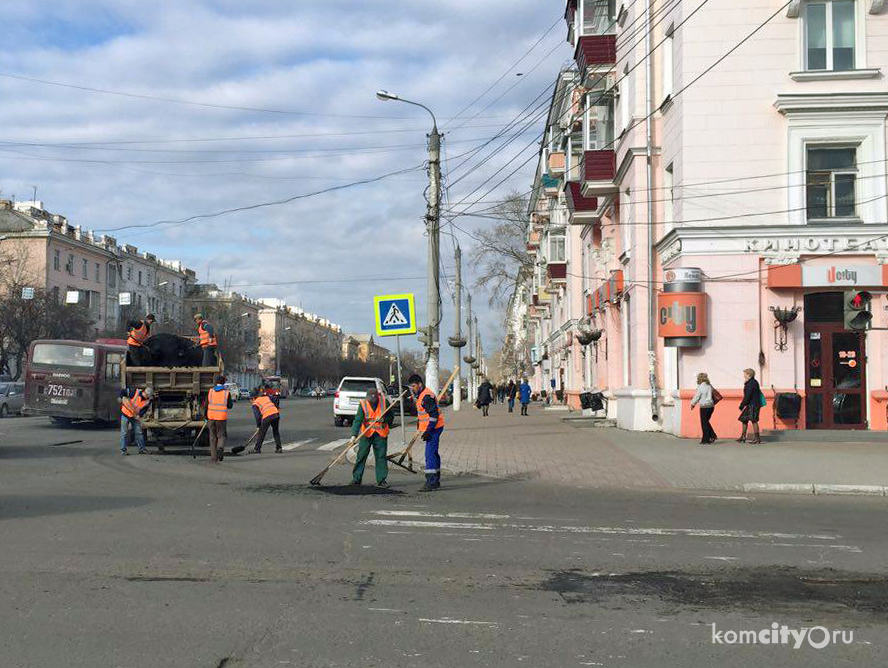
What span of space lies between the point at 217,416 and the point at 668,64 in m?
14.3

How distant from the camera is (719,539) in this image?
29.8 feet

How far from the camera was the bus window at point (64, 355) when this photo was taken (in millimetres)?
25531

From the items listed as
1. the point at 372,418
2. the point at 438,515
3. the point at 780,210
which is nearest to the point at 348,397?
the point at 780,210

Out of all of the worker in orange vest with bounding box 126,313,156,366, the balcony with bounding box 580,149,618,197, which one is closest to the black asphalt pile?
the worker in orange vest with bounding box 126,313,156,366

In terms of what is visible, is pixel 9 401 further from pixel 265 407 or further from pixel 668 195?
pixel 668 195

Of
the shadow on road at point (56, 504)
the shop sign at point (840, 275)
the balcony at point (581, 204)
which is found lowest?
the shadow on road at point (56, 504)

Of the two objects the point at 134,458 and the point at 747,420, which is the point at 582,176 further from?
the point at 134,458

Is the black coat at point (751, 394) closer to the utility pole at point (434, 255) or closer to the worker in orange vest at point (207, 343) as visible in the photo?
the utility pole at point (434, 255)

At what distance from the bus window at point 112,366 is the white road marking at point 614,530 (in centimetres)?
1826

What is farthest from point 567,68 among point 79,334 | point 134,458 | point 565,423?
point 79,334

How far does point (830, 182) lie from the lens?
66.9 feet

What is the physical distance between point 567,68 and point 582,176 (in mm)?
14837

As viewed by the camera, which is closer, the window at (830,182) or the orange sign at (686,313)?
the orange sign at (686,313)

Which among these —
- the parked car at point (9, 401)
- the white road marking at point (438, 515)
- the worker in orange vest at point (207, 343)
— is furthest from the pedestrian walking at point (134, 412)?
the parked car at point (9, 401)
